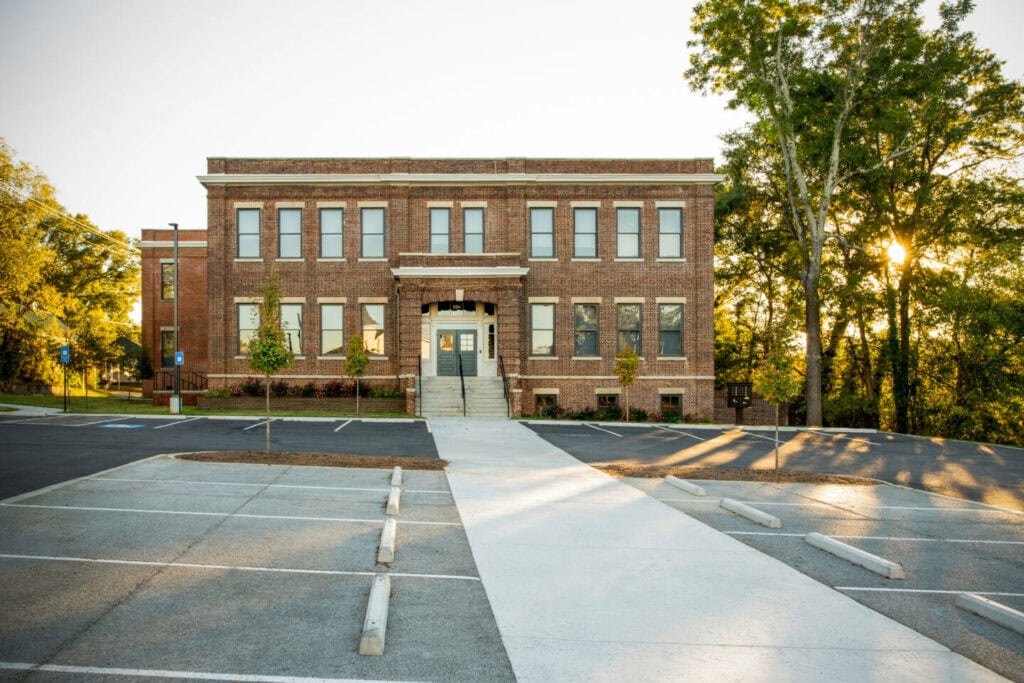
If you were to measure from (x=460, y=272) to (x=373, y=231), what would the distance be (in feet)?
15.4

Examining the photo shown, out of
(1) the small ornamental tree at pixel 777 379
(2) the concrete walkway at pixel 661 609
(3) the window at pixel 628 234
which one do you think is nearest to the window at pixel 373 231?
(3) the window at pixel 628 234

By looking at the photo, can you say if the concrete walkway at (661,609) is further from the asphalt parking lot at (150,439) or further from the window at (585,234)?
the window at (585,234)

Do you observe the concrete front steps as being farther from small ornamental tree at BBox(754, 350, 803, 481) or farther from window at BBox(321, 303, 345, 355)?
small ornamental tree at BBox(754, 350, 803, 481)

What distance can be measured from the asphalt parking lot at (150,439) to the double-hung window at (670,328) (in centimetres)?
1185

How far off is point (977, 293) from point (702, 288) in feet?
36.3

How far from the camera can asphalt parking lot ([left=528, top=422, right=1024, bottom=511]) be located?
52.1 ft

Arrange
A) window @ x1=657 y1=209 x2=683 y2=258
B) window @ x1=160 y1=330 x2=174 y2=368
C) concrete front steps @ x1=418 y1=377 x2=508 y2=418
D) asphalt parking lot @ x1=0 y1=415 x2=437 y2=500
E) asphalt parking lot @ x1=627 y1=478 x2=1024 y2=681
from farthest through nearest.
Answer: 1. window @ x1=160 y1=330 x2=174 y2=368
2. window @ x1=657 y1=209 x2=683 y2=258
3. concrete front steps @ x1=418 y1=377 x2=508 y2=418
4. asphalt parking lot @ x1=0 y1=415 x2=437 y2=500
5. asphalt parking lot @ x1=627 y1=478 x2=1024 y2=681

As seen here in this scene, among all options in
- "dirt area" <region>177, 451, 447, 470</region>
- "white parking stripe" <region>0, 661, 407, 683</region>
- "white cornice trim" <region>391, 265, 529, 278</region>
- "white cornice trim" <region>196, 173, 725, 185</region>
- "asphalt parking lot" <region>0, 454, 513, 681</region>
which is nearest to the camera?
→ "white parking stripe" <region>0, 661, 407, 683</region>

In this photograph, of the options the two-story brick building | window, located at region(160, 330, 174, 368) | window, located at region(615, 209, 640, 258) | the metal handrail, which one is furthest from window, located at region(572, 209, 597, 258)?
window, located at region(160, 330, 174, 368)

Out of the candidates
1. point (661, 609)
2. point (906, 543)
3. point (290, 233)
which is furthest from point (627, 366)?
point (661, 609)

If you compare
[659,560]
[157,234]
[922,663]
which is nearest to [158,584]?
[659,560]

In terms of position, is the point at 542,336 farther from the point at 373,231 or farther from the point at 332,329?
the point at 332,329

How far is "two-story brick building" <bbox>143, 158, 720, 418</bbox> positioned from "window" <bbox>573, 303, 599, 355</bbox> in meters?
0.04

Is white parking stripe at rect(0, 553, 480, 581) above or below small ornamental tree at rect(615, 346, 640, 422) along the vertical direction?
below
